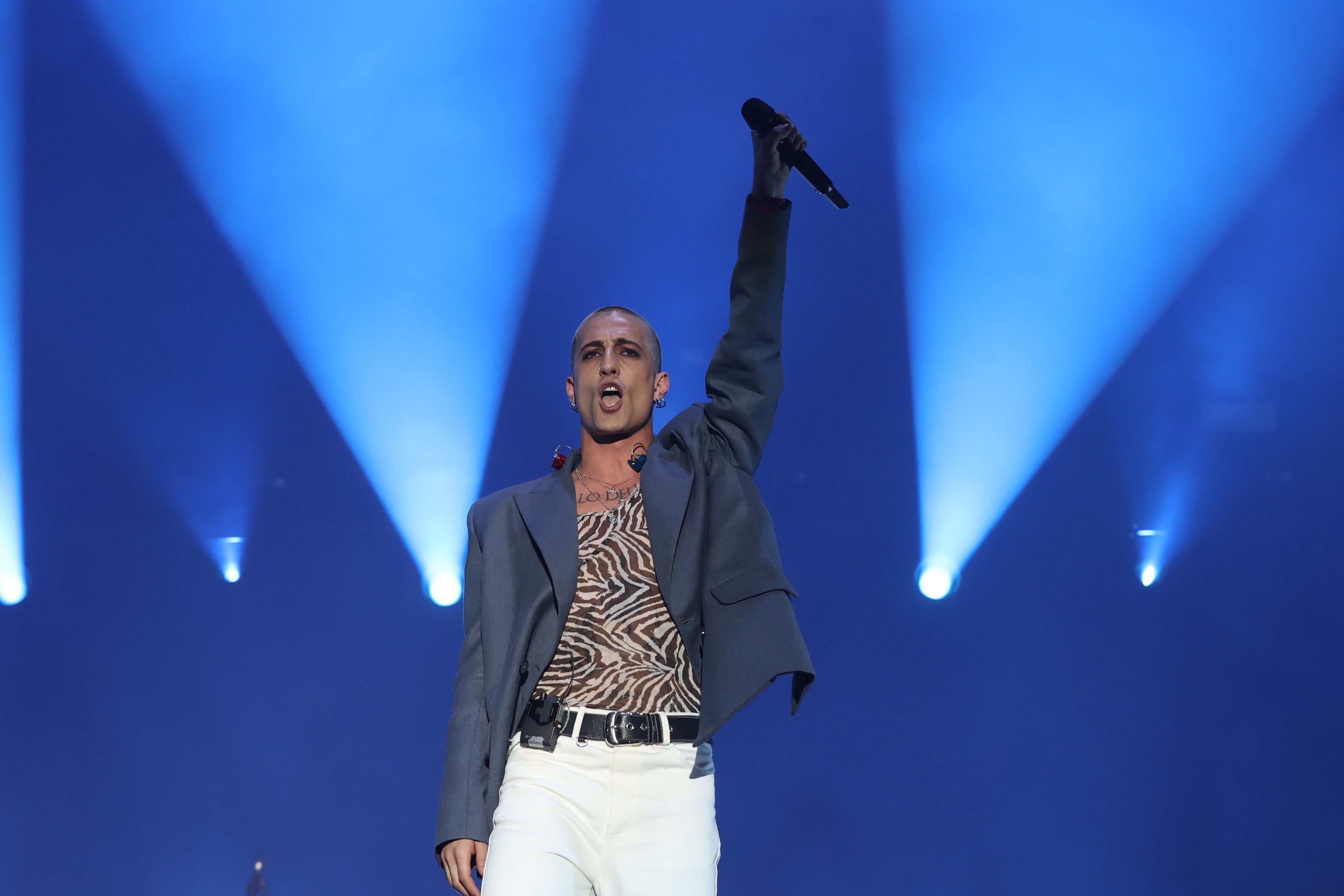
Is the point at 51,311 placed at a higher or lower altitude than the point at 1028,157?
lower

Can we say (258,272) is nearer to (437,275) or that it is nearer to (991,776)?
(437,275)

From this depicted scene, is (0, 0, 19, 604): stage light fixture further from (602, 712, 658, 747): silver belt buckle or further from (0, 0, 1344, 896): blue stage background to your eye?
(602, 712, 658, 747): silver belt buckle

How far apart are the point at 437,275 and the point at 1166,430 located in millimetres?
2517

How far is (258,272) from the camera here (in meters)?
3.56

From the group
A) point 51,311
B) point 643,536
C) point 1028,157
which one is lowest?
point 643,536

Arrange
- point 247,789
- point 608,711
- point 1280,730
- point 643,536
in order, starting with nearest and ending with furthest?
1. point 608,711
2. point 643,536
3. point 1280,730
4. point 247,789

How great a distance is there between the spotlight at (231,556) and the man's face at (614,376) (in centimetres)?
229

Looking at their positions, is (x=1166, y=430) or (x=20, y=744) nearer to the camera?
(x=1166, y=430)

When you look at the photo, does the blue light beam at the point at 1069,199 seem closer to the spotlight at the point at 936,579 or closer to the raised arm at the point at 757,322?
the spotlight at the point at 936,579

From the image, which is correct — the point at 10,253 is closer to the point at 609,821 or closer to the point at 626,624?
the point at 626,624

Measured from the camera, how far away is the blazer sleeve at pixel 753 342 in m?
1.64

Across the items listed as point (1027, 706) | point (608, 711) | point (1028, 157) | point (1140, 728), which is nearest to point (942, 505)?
point (1027, 706)

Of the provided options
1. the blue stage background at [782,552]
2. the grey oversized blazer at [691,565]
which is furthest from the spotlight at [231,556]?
the grey oversized blazer at [691,565]

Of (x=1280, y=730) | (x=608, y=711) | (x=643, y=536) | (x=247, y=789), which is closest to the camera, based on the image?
(x=608, y=711)
